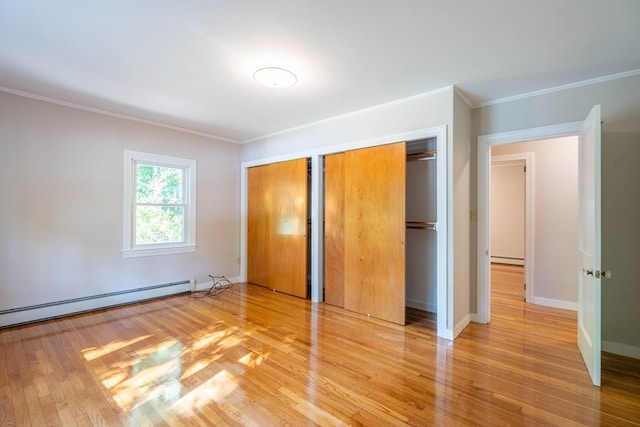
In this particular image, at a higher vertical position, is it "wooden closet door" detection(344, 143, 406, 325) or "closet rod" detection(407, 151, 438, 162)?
"closet rod" detection(407, 151, 438, 162)

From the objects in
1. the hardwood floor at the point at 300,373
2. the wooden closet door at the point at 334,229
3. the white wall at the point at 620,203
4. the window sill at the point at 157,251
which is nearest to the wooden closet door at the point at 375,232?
the wooden closet door at the point at 334,229

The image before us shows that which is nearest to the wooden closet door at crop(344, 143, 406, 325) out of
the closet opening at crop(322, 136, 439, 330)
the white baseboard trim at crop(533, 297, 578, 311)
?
the closet opening at crop(322, 136, 439, 330)

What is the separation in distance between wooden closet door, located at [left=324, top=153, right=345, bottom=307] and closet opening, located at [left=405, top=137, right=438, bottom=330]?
87cm

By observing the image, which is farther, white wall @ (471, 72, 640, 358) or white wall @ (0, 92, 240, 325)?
white wall @ (0, 92, 240, 325)

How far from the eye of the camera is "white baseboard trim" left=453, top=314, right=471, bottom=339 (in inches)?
116

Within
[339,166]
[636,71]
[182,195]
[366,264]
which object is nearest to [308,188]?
[339,166]

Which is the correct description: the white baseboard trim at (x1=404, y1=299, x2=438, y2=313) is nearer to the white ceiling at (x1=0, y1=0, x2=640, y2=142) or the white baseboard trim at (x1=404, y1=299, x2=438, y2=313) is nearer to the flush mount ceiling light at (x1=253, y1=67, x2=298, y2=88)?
the white ceiling at (x1=0, y1=0, x2=640, y2=142)

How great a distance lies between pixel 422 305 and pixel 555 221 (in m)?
2.22

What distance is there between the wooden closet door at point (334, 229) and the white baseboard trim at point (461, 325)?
4.70 feet

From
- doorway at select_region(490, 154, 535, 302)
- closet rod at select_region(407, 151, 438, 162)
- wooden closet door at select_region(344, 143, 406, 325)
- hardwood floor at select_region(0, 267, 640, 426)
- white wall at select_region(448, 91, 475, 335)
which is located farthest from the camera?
doorway at select_region(490, 154, 535, 302)

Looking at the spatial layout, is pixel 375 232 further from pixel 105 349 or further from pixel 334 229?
pixel 105 349

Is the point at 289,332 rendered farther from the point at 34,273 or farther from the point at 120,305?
the point at 34,273

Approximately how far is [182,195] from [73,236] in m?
1.48

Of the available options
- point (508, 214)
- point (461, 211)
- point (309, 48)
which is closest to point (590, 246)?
point (461, 211)
